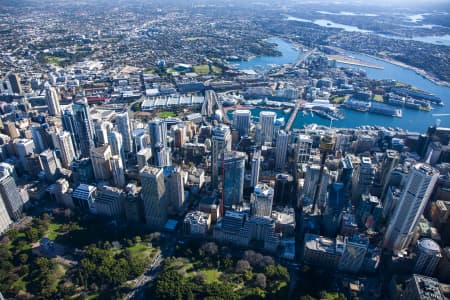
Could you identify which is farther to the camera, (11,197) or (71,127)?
(71,127)

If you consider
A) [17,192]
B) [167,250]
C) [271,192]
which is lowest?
[167,250]

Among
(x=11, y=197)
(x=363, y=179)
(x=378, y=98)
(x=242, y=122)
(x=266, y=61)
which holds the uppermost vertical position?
(x=363, y=179)

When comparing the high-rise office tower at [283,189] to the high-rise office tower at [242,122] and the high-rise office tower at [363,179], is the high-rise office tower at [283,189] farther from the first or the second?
the high-rise office tower at [242,122]

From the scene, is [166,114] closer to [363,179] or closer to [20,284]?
[20,284]

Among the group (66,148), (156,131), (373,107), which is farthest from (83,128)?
(373,107)

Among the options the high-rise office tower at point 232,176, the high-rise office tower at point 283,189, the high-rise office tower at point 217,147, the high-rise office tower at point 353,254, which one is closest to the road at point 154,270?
the high-rise office tower at point 232,176

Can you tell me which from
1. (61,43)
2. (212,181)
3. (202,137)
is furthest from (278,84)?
(61,43)

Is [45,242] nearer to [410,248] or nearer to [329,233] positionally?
[329,233]

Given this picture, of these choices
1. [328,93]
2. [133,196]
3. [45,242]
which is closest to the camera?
[45,242]
